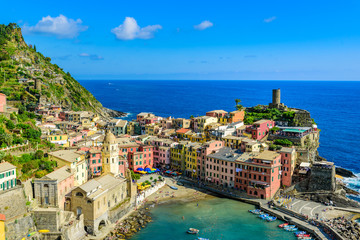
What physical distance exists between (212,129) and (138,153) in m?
22.7

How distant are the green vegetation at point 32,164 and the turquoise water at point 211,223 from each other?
18209 millimetres

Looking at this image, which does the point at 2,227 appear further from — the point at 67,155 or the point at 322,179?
the point at 322,179

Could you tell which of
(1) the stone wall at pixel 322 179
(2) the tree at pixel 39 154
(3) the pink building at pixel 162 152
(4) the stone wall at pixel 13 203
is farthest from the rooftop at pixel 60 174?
(1) the stone wall at pixel 322 179

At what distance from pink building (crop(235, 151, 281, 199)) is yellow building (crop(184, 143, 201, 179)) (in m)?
11.1

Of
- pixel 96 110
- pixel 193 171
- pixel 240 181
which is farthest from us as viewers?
pixel 96 110

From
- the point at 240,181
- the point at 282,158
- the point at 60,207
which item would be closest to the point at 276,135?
the point at 282,158

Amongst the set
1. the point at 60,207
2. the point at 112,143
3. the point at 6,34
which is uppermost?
the point at 6,34

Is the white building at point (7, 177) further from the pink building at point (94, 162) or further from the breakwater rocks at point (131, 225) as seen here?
the pink building at point (94, 162)

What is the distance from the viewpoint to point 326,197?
60844 mm

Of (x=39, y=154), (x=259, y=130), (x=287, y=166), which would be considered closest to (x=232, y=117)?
(x=259, y=130)

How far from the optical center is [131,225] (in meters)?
50.6

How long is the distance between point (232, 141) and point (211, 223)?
28.9 m

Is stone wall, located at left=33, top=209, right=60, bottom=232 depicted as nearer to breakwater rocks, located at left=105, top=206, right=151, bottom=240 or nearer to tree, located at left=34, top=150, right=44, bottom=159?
breakwater rocks, located at left=105, top=206, right=151, bottom=240

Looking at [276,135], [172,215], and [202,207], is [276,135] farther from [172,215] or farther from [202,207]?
[172,215]
